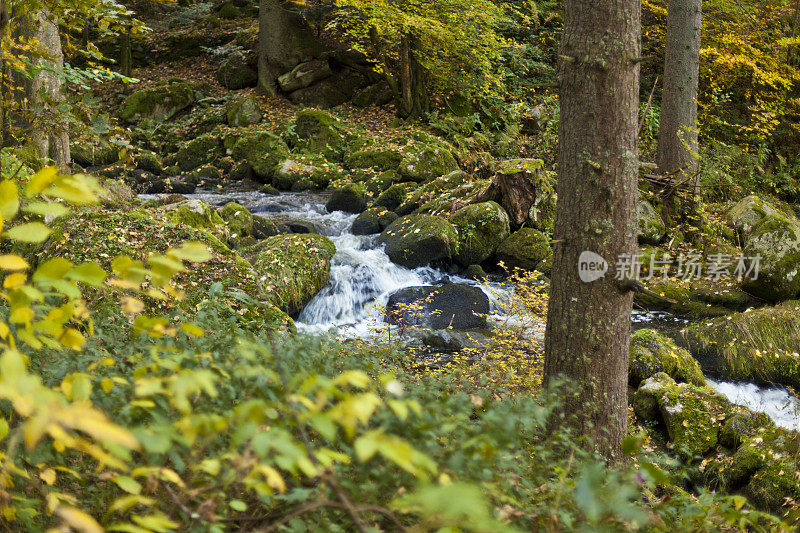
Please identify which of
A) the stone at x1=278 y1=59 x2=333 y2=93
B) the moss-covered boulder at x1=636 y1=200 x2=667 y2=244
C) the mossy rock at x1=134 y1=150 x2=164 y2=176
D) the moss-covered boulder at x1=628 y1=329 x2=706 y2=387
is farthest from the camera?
the stone at x1=278 y1=59 x2=333 y2=93

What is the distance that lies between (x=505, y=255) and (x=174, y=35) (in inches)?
691

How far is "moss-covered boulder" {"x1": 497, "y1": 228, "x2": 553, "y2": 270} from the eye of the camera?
8.72m

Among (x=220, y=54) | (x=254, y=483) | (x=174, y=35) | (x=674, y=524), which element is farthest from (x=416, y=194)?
(x=174, y=35)

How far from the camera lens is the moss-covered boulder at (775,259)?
23.5ft

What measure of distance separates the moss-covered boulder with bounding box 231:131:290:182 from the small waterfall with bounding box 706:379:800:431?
34.8 ft

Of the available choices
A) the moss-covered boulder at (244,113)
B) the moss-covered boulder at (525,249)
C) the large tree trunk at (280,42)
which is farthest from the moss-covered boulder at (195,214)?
the large tree trunk at (280,42)

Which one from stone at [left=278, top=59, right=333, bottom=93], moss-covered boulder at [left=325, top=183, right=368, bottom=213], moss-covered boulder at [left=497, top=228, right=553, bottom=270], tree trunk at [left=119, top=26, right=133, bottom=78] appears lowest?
moss-covered boulder at [left=497, top=228, right=553, bottom=270]

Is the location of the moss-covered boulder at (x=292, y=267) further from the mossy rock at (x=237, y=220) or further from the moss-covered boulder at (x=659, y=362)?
the moss-covered boulder at (x=659, y=362)

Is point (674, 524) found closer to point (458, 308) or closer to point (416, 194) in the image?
point (458, 308)

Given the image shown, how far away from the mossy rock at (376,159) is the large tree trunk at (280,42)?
5291 millimetres

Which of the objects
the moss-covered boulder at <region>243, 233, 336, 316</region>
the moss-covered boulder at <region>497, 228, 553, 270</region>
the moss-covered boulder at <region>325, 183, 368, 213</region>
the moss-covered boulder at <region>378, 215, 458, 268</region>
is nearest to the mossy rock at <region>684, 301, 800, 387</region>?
the moss-covered boulder at <region>497, 228, 553, 270</region>

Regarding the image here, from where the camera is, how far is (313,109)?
15.0 m

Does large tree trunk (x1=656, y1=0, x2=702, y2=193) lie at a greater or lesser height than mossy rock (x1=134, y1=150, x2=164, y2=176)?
greater

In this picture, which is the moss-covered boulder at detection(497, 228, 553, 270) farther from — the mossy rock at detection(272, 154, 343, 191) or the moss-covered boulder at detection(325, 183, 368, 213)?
the mossy rock at detection(272, 154, 343, 191)
